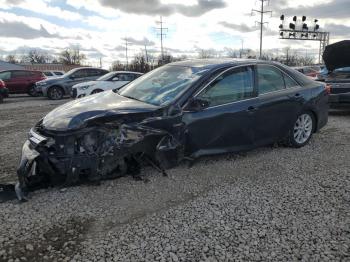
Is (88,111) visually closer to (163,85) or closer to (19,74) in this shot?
(163,85)

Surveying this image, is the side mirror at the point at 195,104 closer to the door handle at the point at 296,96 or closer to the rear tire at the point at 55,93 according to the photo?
the door handle at the point at 296,96

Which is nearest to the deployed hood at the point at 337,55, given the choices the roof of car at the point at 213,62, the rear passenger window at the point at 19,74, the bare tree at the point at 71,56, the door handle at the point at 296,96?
the door handle at the point at 296,96

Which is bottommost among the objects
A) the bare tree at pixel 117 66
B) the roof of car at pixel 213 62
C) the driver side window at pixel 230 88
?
the driver side window at pixel 230 88

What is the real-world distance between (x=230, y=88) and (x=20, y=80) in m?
15.7

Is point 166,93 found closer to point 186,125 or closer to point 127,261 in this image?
point 186,125

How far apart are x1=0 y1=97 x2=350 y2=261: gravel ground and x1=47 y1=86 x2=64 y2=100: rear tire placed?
1178 cm

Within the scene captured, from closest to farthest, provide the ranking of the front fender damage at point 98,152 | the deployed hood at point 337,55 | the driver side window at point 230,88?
the front fender damage at point 98,152, the driver side window at point 230,88, the deployed hood at point 337,55

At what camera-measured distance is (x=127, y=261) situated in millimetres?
2832

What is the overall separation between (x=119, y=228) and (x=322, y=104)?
4641mm

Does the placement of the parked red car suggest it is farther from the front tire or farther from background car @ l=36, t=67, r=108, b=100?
the front tire

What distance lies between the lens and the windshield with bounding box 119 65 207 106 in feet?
15.5

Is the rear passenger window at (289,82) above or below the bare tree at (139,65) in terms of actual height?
below

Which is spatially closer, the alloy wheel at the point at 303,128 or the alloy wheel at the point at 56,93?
the alloy wheel at the point at 303,128

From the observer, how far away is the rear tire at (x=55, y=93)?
16250 mm
